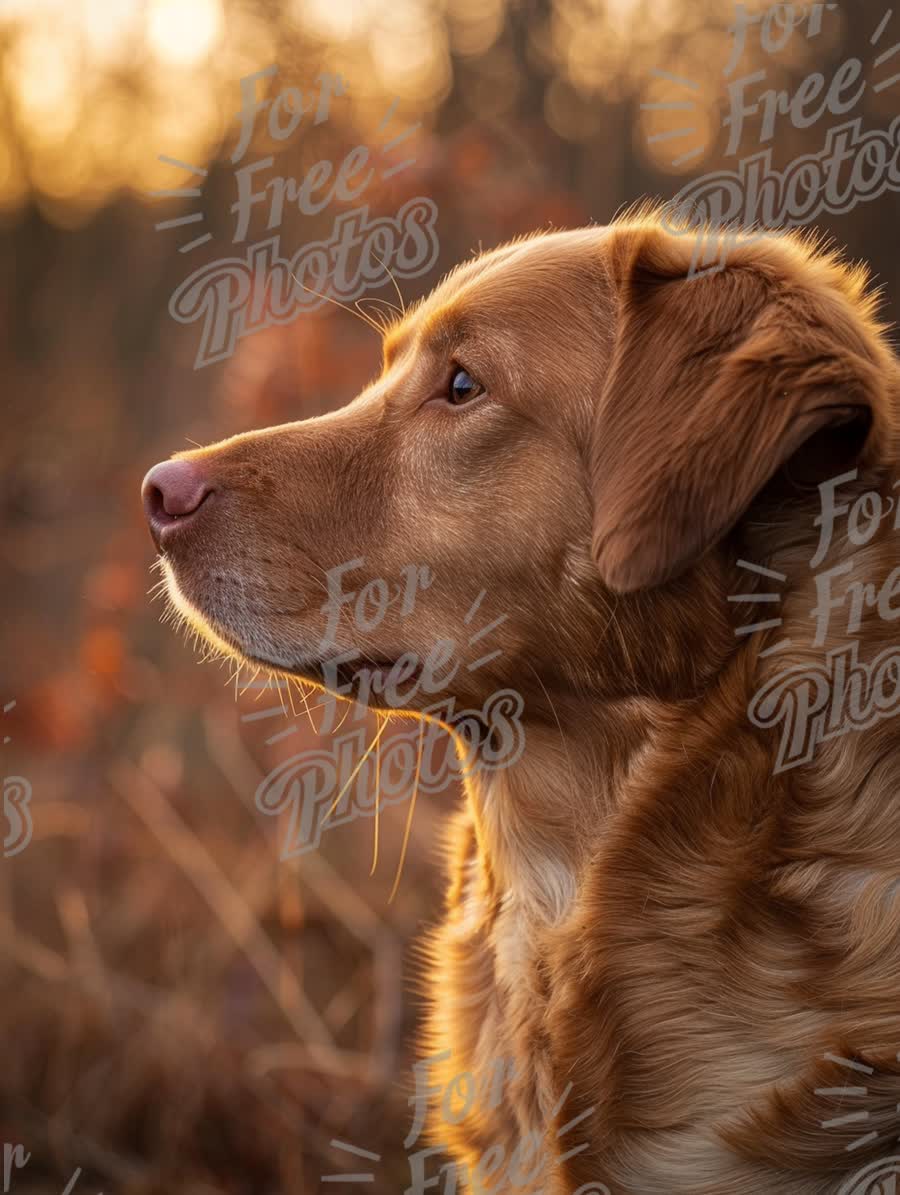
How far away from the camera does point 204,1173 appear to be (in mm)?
4312

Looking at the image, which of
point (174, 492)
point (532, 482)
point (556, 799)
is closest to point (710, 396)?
point (532, 482)

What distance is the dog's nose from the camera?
2.53 meters

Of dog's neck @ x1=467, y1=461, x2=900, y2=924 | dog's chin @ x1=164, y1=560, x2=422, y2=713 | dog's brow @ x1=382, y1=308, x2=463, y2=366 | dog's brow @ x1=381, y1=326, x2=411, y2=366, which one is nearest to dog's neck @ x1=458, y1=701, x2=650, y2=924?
dog's neck @ x1=467, y1=461, x2=900, y2=924

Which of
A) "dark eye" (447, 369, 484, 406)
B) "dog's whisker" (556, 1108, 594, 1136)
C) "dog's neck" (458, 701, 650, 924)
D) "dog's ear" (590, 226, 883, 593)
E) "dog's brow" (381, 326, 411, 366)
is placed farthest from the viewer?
"dog's brow" (381, 326, 411, 366)

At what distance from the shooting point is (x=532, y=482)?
7.91 ft

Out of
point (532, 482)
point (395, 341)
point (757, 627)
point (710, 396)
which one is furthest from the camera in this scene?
point (395, 341)

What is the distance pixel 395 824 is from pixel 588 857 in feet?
10.9

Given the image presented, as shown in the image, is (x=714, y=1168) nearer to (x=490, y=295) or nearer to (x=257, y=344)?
(x=490, y=295)

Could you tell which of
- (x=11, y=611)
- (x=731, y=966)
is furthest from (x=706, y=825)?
(x=11, y=611)

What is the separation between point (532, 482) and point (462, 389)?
276mm

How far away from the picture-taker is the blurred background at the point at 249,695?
4.48 meters

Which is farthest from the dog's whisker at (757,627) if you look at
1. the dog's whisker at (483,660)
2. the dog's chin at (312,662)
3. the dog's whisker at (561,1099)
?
the dog's whisker at (561,1099)

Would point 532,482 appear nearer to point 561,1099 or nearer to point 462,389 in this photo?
point 462,389

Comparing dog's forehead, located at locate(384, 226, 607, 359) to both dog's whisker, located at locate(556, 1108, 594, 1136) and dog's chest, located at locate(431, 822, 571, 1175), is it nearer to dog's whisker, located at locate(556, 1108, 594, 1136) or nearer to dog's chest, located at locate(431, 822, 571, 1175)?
dog's chest, located at locate(431, 822, 571, 1175)
